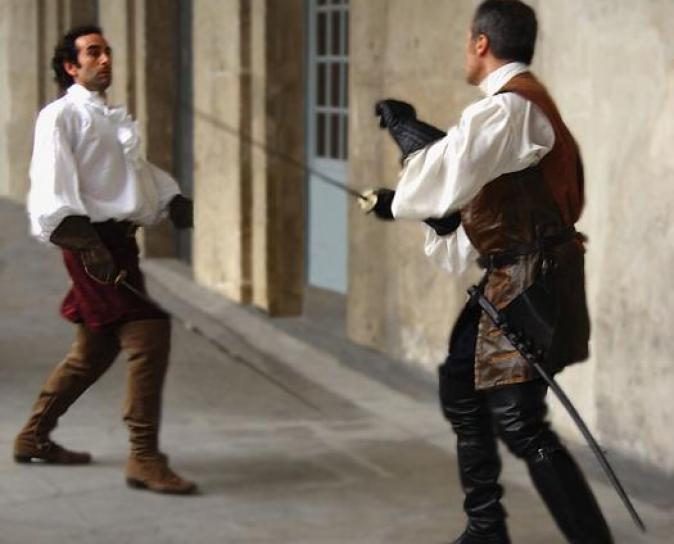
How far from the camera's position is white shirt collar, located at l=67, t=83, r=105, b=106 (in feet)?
18.8

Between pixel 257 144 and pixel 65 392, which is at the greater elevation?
pixel 257 144

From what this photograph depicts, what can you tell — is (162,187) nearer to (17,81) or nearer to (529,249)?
(529,249)

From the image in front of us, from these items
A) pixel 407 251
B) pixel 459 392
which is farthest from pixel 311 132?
pixel 459 392

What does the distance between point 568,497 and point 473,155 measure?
102 cm

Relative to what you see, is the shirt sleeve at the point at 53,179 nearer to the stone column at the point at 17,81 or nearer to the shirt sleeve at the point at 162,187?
the shirt sleeve at the point at 162,187

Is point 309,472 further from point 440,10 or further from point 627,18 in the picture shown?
point 440,10

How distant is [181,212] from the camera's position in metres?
5.91

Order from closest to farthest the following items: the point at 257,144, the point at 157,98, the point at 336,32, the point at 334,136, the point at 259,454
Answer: the point at 259,454 → the point at 257,144 → the point at 336,32 → the point at 334,136 → the point at 157,98

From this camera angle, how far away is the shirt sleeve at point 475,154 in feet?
14.1

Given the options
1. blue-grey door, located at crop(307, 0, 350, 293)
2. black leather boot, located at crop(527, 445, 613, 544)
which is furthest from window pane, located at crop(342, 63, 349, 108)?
black leather boot, located at crop(527, 445, 613, 544)

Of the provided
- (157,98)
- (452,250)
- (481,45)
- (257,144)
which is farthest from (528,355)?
(157,98)

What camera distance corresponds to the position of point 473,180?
4.32 m

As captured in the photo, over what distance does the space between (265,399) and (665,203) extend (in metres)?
2.49

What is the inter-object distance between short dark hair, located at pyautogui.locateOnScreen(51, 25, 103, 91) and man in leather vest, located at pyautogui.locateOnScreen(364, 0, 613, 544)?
162cm
